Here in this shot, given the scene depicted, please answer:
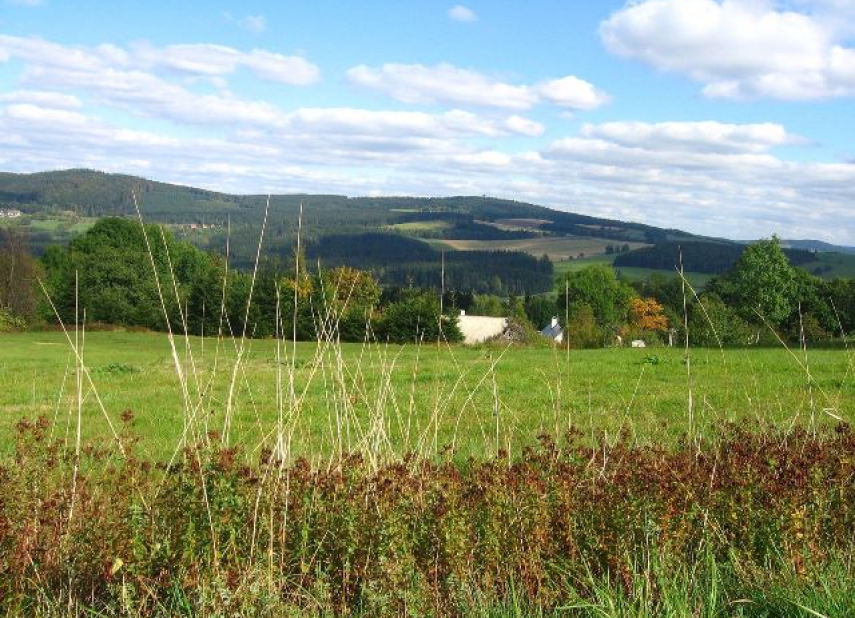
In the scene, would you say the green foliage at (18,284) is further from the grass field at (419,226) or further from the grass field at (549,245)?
the grass field at (419,226)

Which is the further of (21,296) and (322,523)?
(21,296)

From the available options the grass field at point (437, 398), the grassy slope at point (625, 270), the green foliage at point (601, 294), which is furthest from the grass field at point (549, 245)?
the grass field at point (437, 398)

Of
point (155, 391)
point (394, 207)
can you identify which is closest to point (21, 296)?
point (155, 391)

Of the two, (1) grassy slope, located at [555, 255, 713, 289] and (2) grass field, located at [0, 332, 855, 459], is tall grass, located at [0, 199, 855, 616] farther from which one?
(1) grassy slope, located at [555, 255, 713, 289]

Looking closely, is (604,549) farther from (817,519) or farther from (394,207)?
(394,207)

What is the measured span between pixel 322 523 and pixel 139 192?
9.89 ft

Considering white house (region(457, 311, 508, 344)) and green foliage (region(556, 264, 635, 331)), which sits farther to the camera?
green foliage (region(556, 264, 635, 331))

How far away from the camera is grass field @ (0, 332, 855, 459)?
250 inches

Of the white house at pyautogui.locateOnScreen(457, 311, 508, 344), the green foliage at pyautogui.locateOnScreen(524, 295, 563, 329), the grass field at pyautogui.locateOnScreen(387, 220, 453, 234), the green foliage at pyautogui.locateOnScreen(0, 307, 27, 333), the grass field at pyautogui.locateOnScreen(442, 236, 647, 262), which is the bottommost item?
the green foliage at pyautogui.locateOnScreen(524, 295, 563, 329)

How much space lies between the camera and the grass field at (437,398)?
250 inches

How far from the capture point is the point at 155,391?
54.1ft

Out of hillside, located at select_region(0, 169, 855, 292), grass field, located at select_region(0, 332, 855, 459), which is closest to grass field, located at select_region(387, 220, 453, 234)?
hillside, located at select_region(0, 169, 855, 292)

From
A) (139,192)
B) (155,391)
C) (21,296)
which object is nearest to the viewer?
(139,192)

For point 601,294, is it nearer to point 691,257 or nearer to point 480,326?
point 480,326
